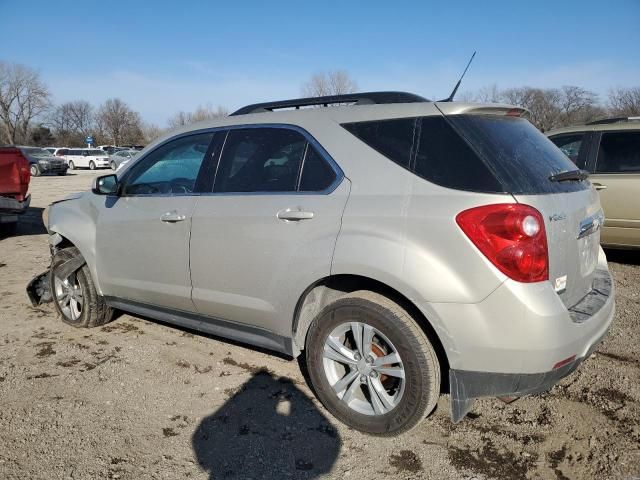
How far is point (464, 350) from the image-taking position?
2.38 meters

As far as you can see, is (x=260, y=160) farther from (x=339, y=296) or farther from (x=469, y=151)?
(x=469, y=151)

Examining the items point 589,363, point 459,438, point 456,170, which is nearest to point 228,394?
point 459,438

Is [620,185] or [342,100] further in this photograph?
[620,185]

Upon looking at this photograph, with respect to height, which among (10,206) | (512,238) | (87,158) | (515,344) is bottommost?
(515,344)

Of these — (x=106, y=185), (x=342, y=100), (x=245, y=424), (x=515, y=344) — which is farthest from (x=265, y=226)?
(x=106, y=185)

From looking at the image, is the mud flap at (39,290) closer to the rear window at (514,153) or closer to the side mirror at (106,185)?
the side mirror at (106,185)

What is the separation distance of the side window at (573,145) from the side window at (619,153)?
0.21 m

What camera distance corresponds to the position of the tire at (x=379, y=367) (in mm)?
2502

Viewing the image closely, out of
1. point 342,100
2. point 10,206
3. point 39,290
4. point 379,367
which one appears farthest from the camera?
point 10,206

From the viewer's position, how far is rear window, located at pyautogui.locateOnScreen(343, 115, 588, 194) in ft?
7.84

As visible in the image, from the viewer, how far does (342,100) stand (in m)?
3.09

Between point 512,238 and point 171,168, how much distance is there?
8.29ft

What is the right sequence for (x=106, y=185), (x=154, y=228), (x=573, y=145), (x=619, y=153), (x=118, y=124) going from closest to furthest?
(x=154, y=228) < (x=106, y=185) < (x=619, y=153) < (x=573, y=145) < (x=118, y=124)

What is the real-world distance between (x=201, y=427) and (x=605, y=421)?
2320mm
